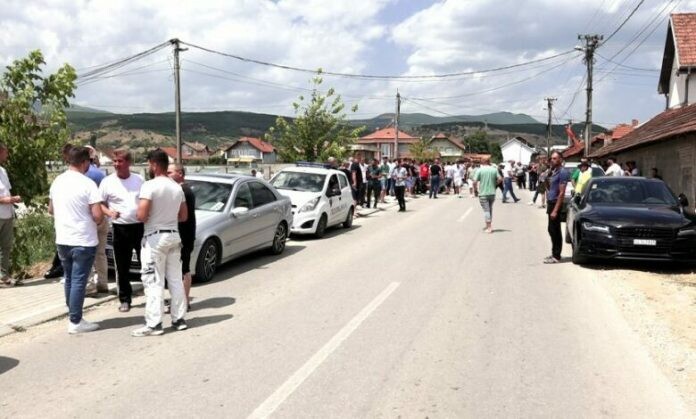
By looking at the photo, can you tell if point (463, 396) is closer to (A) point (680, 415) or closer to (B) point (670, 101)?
(A) point (680, 415)

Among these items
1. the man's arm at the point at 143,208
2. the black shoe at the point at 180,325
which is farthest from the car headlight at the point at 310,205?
the man's arm at the point at 143,208

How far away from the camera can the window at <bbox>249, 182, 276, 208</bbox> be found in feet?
34.2

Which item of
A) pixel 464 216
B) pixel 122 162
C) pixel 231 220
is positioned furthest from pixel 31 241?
pixel 464 216

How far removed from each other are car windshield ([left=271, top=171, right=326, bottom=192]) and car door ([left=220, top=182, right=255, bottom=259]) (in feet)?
14.0

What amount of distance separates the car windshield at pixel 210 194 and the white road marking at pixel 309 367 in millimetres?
3377

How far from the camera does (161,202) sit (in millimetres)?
5848

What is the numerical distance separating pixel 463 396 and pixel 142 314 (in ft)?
13.0

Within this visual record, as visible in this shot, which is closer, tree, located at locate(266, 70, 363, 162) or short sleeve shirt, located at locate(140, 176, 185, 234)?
short sleeve shirt, located at locate(140, 176, 185, 234)

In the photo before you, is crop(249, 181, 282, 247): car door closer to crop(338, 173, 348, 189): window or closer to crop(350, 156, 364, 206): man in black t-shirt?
Result: crop(338, 173, 348, 189): window

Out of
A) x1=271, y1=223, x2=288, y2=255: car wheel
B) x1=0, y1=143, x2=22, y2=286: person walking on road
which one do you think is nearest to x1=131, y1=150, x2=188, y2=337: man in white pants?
x1=0, y1=143, x2=22, y2=286: person walking on road

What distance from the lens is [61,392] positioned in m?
4.44

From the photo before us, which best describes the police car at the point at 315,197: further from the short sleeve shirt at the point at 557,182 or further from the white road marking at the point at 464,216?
the short sleeve shirt at the point at 557,182

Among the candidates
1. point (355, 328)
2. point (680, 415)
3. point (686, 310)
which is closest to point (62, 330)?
point (355, 328)

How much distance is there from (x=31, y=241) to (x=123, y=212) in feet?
13.2
